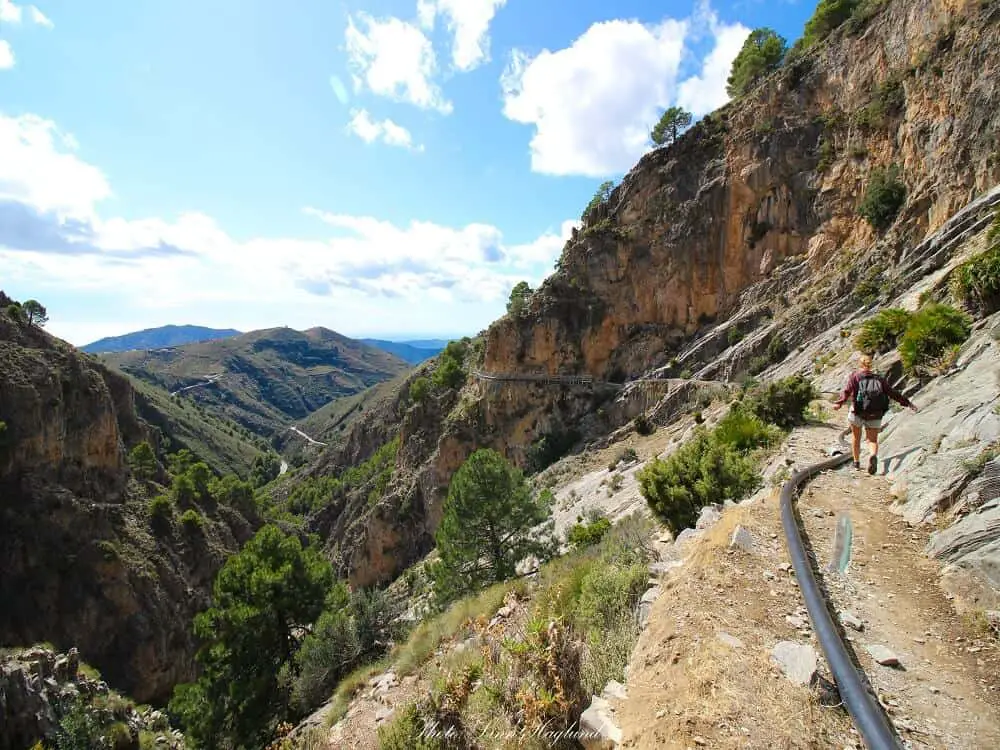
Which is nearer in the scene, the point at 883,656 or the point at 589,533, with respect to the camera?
the point at 883,656

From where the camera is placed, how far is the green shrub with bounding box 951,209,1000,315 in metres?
9.88

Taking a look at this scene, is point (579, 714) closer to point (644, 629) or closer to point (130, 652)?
point (644, 629)

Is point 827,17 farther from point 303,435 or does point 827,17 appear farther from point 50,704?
point 303,435

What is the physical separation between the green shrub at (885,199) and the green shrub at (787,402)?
2037 centimetres

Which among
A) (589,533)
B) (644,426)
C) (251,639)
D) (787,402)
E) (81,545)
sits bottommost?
(81,545)

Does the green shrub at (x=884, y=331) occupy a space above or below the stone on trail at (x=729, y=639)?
above

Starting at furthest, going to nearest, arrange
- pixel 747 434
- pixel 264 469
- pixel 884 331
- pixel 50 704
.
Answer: pixel 264 469
pixel 50 704
pixel 884 331
pixel 747 434

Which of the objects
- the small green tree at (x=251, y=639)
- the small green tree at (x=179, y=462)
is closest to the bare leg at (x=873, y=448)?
the small green tree at (x=251, y=639)

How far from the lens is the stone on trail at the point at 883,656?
3666 mm

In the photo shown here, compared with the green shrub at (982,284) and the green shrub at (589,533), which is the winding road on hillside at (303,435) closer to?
the green shrub at (589,533)

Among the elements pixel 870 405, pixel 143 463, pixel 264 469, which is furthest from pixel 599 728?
pixel 264 469

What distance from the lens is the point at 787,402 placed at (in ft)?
43.2

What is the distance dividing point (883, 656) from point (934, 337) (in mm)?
8947

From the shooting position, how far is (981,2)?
2444 cm
